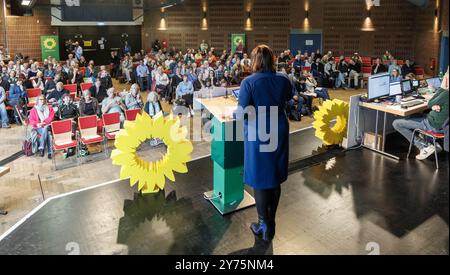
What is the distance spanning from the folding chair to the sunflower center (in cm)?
57

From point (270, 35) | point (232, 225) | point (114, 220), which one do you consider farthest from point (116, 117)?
point (270, 35)

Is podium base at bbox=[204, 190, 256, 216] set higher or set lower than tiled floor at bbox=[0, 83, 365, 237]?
higher

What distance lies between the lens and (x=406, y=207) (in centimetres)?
499

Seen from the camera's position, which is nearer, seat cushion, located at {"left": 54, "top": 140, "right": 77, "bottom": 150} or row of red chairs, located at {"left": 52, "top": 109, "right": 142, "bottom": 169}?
seat cushion, located at {"left": 54, "top": 140, "right": 77, "bottom": 150}

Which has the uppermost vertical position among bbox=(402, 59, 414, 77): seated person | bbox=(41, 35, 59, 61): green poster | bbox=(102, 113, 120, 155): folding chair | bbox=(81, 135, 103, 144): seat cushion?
bbox=(41, 35, 59, 61): green poster

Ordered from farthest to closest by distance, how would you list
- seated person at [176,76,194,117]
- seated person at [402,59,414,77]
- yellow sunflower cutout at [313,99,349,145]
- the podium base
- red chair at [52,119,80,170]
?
seated person at [402,59,414,77]
seated person at [176,76,194,117]
red chair at [52,119,80,170]
yellow sunflower cutout at [313,99,349,145]
the podium base

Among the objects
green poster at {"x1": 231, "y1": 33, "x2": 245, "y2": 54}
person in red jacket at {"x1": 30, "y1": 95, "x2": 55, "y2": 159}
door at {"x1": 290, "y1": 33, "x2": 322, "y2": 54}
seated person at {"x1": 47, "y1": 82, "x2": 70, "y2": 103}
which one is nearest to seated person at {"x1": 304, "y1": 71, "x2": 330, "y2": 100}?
seated person at {"x1": 47, "y1": 82, "x2": 70, "y2": 103}

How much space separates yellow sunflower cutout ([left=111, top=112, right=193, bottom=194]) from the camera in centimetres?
546

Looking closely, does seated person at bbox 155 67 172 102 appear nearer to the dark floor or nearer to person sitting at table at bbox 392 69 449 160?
the dark floor

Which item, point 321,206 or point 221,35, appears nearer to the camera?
point 321,206

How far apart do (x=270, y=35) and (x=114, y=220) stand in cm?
1676

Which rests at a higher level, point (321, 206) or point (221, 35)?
point (221, 35)

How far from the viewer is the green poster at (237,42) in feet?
66.1
